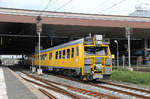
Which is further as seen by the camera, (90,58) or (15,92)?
(90,58)

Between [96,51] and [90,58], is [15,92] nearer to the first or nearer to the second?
[90,58]

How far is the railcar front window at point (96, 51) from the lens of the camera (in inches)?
547

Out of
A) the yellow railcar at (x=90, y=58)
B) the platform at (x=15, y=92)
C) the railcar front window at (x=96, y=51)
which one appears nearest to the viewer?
the platform at (x=15, y=92)

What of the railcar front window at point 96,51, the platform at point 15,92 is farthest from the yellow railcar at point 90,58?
the platform at point 15,92

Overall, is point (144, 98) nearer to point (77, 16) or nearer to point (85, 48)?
point (85, 48)

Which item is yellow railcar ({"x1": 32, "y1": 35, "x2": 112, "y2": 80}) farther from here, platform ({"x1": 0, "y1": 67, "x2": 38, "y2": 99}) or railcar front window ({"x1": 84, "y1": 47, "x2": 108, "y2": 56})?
platform ({"x1": 0, "y1": 67, "x2": 38, "y2": 99})

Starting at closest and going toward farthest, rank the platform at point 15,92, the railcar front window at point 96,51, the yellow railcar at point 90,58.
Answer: the platform at point 15,92
the yellow railcar at point 90,58
the railcar front window at point 96,51

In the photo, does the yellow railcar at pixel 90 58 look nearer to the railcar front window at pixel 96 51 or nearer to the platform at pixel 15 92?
the railcar front window at pixel 96 51

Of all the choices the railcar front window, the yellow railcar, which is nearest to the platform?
the yellow railcar

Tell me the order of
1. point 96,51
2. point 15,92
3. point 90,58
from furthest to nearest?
point 96,51 → point 90,58 → point 15,92

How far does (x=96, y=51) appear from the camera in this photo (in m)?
14.2

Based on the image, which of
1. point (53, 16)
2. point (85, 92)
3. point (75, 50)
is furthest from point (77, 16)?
point (85, 92)

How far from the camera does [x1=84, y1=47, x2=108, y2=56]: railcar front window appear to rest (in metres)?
13.9

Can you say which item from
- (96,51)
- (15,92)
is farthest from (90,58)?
(15,92)
